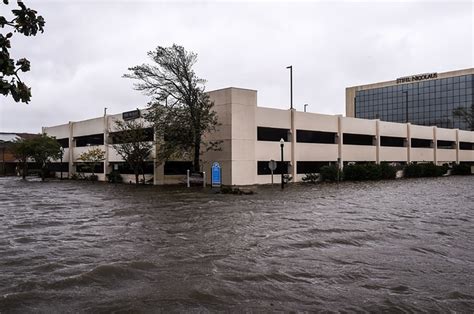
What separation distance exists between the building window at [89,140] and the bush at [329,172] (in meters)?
24.8

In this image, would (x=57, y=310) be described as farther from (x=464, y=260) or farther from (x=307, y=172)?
(x=307, y=172)

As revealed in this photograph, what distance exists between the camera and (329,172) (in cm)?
3906

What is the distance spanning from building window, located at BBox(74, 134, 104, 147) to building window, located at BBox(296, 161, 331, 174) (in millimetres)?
22617

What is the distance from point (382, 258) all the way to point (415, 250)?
1.37m

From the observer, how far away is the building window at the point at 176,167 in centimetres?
3850

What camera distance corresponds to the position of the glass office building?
90.4 metres

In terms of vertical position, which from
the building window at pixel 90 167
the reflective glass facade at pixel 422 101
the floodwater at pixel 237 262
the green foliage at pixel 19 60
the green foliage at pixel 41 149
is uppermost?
the reflective glass facade at pixel 422 101

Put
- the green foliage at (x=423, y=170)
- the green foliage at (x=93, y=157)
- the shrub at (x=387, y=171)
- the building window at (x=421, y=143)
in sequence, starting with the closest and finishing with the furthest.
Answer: the green foliage at (x=93, y=157), the shrub at (x=387, y=171), the green foliage at (x=423, y=170), the building window at (x=421, y=143)

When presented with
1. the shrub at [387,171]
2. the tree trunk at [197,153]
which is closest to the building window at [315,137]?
the shrub at [387,171]

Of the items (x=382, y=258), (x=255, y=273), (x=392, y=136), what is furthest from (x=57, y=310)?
(x=392, y=136)

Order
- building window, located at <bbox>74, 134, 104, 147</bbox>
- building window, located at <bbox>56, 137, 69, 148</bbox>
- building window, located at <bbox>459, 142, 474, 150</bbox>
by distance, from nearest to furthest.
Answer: building window, located at <bbox>74, 134, 104, 147</bbox> < building window, located at <bbox>56, 137, 69, 148</bbox> < building window, located at <bbox>459, 142, 474, 150</bbox>

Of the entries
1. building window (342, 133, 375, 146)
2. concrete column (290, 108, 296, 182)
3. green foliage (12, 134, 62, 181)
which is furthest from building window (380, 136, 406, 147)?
green foliage (12, 134, 62, 181)

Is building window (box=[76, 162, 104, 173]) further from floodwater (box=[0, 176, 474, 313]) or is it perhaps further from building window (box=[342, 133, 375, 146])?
floodwater (box=[0, 176, 474, 313])

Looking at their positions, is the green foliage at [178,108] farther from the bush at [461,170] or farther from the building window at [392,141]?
the bush at [461,170]
